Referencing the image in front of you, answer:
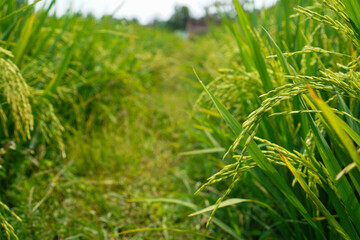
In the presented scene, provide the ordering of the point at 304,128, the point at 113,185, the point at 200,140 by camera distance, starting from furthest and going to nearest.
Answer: the point at 113,185, the point at 200,140, the point at 304,128

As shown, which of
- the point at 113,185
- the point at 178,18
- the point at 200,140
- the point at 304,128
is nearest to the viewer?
the point at 304,128

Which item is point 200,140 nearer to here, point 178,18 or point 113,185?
point 113,185

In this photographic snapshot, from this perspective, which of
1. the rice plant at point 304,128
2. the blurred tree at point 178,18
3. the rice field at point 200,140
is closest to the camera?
the rice plant at point 304,128

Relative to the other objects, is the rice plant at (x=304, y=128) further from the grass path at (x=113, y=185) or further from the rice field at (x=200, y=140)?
the grass path at (x=113, y=185)

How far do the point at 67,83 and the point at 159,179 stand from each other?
0.97 metres

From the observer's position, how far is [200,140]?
1.56 meters

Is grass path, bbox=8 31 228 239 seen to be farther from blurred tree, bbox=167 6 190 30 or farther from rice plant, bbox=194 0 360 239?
blurred tree, bbox=167 6 190 30

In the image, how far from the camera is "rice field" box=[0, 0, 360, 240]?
0.79 metres

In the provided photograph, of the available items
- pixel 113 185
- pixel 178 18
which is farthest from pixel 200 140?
pixel 178 18

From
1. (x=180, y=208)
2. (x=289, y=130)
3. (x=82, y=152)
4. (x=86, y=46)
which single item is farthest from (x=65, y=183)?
(x=86, y=46)

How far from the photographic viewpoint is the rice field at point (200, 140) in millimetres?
787

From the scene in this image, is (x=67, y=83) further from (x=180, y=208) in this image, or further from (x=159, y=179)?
(x=180, y=208)

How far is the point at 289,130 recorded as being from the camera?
45.2 inches

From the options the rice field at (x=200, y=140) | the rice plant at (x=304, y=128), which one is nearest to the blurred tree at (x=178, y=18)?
the rice field at (x=200, y=140)
